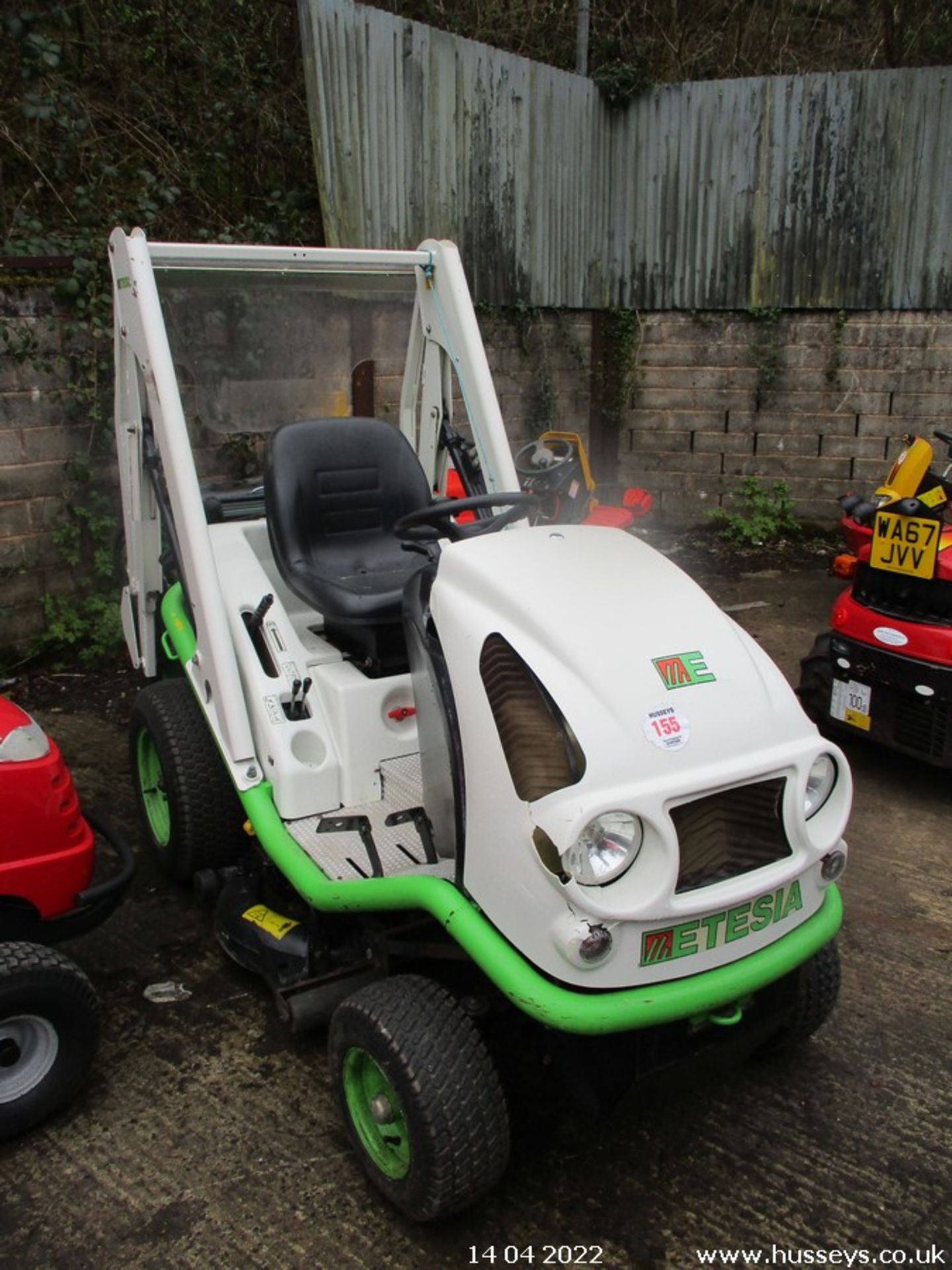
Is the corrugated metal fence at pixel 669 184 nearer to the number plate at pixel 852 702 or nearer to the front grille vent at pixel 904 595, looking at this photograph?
the front grille vent at pixel 904 595

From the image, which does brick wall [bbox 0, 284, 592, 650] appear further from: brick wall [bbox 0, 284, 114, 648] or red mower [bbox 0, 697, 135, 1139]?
red mower [bbox 0, 697, 135, 1139]

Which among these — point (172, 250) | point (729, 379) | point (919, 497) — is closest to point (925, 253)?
point (729, 379)

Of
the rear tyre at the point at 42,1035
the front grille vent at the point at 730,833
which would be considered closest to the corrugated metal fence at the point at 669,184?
the rear tyre at the point at 42,1035

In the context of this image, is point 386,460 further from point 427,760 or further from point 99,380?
point 99,380

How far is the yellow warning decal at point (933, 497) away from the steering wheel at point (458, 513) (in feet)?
5.70

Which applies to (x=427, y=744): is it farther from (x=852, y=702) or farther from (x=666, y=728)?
(x=852, y=702)

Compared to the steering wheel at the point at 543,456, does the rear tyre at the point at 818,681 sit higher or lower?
lower

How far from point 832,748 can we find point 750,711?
8.1 inches

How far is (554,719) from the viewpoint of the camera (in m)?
1.94

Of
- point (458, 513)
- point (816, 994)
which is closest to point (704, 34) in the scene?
point (458, 513)

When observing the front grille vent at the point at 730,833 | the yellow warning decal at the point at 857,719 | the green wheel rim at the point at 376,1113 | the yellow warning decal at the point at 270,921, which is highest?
the front grille vent at the point at 730,833

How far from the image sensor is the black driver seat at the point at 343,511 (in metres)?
2.99

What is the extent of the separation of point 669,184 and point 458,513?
Result: 580 cm

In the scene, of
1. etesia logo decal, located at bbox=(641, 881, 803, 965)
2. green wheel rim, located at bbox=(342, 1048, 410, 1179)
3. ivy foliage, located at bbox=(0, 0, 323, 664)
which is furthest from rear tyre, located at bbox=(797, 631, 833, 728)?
ivy foliage, located at bbox=(0, 0, 323, 664)
